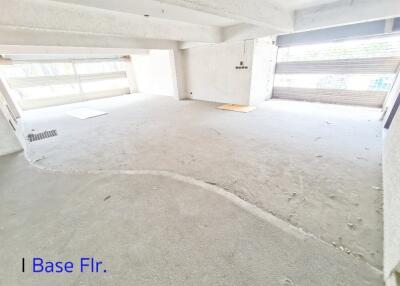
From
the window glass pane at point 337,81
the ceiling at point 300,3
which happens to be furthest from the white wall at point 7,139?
the window glass pane at point 337,81

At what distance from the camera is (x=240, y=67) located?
5289mm

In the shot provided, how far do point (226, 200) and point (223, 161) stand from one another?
2.74 feet

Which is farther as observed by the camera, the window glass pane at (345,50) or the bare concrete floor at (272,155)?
the window glass pane at (345,50)

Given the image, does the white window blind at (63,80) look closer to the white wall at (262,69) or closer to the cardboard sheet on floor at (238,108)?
the cardboard sheet on floor at (238,108)

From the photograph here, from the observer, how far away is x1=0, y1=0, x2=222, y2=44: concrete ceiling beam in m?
2.57

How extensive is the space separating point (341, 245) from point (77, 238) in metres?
2.08

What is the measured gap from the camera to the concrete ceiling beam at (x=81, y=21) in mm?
2566

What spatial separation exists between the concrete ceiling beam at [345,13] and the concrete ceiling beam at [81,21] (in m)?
2.63

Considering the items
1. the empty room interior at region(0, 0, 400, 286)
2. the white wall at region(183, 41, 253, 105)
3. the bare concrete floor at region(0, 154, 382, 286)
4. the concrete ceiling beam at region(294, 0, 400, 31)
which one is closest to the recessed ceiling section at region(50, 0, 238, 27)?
the empty room interior at region(0, 0, 400, 286)

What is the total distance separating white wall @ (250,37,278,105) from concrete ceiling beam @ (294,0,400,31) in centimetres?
144

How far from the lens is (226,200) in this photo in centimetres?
171

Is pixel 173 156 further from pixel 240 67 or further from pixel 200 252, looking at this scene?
pixel 240 67

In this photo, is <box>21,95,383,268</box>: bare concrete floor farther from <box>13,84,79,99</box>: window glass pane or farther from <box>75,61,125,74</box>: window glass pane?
<box>75,61,125,74</box>: window glass pane

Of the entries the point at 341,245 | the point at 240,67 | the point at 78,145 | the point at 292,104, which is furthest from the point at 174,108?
the point at 341,245
